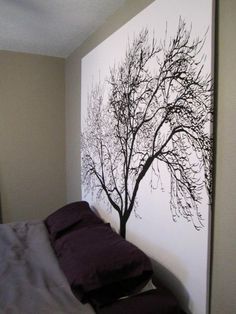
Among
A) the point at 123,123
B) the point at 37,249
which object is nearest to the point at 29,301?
the point at 37,249

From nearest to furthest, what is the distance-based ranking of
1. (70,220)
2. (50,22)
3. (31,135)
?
(70,220), (50,22), (31,135)

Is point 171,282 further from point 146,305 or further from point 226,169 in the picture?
point 226,169

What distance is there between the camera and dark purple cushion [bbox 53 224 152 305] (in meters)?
1.22

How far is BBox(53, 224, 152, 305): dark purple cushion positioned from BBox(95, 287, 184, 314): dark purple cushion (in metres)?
0.04

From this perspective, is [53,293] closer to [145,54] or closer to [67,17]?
[145,54]

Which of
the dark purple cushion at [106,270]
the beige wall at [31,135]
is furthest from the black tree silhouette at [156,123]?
the beige wall at [31,135]

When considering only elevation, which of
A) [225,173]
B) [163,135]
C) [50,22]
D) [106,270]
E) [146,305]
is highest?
[50,22]

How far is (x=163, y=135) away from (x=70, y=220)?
0.99 meters

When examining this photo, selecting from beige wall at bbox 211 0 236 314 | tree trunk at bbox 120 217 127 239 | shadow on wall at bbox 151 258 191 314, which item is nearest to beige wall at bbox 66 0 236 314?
beige wall at bbox 211 0 236 314

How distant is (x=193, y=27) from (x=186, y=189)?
736 mm

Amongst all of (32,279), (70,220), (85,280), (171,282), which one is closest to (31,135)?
(70,220)

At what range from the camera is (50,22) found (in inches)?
82.5

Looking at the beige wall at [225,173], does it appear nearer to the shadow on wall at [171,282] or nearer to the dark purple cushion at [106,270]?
the shadow on wall at [171,282]

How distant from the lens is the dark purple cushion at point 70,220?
6.17 ft
